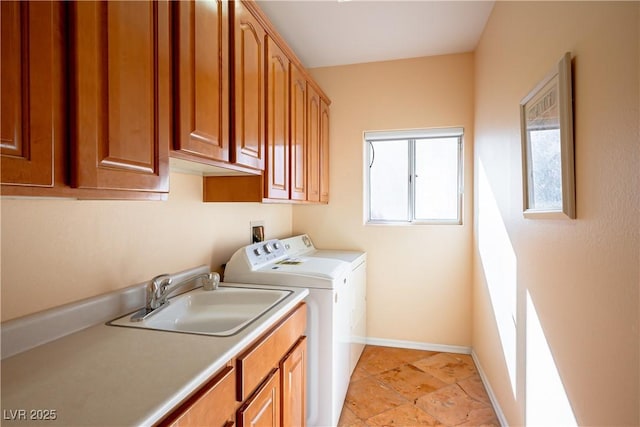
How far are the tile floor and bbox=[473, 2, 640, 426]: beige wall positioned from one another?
32 centimetres

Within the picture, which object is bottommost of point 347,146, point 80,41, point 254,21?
point 80,41

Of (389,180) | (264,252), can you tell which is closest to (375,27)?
(389,180)

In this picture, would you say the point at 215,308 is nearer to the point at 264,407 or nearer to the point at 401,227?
the point at 264,407

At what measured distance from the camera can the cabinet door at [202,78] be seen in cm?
107

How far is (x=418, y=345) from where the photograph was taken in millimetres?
2871

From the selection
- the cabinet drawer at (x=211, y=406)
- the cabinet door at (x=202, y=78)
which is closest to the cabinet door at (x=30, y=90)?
the cabinet door at (x=202, y=78)

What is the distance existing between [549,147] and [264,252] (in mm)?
1587

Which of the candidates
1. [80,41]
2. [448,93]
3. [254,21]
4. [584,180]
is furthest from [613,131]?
[448,93]

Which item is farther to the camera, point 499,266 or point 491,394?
point 491,394

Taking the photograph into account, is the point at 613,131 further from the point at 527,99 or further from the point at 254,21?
the point at 254,21

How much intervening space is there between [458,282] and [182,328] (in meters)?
2.27

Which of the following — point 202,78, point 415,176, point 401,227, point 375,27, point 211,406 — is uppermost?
point 375,27

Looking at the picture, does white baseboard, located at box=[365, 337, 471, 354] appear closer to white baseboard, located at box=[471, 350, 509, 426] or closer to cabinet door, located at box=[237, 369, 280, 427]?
white baseboard, located at box=[471, 350, 509, 426]

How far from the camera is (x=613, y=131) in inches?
33.6
